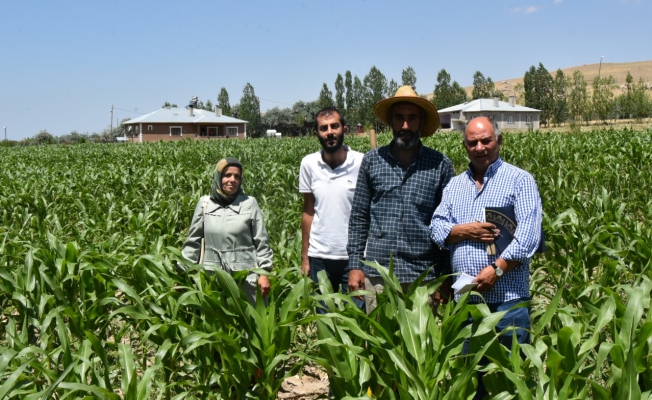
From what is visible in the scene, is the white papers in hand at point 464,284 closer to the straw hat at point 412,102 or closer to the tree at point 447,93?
the straw hat at point 412,102

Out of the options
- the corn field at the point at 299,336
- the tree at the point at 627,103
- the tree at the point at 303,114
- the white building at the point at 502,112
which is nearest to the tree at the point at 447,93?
the white building at the point at 502,112

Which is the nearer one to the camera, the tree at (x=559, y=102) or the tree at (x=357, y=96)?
the tree at (x=559, y=102)

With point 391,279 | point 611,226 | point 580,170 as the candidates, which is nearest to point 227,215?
point 391,279

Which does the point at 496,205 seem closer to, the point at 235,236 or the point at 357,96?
the point at 235,236

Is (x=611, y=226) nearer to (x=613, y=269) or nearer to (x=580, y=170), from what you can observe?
(x=613, y=269)

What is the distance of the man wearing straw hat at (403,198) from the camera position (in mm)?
2984

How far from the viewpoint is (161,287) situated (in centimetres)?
337

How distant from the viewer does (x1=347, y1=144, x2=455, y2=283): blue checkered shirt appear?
2.98 metres

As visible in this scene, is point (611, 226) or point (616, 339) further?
point (611, 226)

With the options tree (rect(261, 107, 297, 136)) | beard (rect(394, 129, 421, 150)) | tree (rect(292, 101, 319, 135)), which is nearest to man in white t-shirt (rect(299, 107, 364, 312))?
beard (rect(394, 129, 421, 150))

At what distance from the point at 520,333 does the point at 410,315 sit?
0.59 metres

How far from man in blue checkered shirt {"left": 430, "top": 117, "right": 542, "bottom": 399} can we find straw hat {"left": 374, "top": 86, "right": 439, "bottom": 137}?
40 centimetres

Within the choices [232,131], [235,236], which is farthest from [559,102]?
[235,236]

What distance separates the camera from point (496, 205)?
2.65 meters
